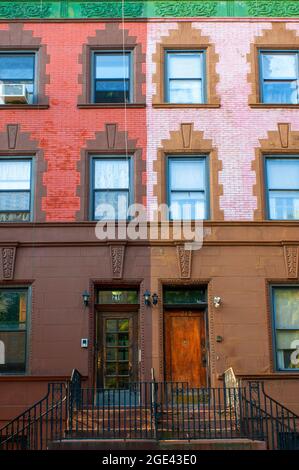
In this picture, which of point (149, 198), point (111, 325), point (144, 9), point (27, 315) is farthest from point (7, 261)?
point (144, 9)

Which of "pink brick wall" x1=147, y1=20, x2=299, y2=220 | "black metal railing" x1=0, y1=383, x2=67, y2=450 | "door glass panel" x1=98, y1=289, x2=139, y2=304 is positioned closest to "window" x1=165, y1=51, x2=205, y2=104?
"pink brick wall" x1=147, y1=20, x2=299, y2=220

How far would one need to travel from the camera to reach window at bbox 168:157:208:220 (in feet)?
54.1

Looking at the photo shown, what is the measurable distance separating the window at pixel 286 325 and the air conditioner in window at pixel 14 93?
784cm

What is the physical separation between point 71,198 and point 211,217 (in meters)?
3.47

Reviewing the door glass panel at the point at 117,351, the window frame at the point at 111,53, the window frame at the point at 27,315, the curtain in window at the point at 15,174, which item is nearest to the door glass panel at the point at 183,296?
the door glass panel at the point at 117,351

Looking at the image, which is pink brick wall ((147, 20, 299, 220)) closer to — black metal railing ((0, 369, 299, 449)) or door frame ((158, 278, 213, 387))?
door frame ((158, 278, 213, 387))

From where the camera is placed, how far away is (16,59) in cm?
1756

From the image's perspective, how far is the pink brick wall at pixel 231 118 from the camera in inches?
651

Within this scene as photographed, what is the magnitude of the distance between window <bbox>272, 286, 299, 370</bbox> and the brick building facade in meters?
0.05

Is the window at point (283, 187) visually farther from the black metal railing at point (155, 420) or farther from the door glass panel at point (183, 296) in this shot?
the black metal railing at point (155, 420)

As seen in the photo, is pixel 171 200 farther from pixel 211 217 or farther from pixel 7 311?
pixel 7 311

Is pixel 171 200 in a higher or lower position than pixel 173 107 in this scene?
lower

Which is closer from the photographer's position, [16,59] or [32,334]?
[32,334]

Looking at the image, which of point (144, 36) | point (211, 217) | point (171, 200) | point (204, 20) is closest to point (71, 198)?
point (171, 200)
